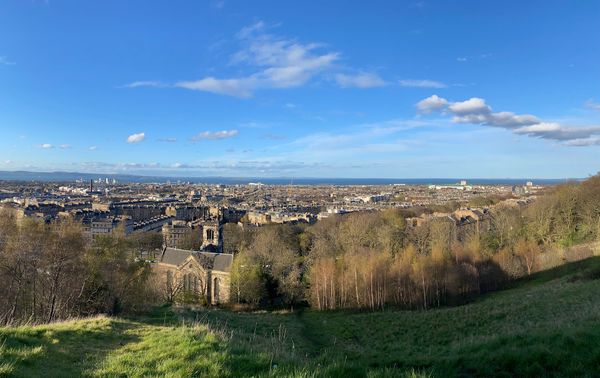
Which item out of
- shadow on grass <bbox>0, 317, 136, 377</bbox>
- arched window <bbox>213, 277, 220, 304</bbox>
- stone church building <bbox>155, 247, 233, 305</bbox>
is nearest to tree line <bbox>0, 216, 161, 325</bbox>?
shadow on grass <bbox>0, 317, 136, 377</bbox>

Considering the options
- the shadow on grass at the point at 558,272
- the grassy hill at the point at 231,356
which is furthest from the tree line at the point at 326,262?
the grassy hill at the point at 231,356

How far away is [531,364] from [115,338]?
9931mm

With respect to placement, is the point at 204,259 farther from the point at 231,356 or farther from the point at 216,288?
the point at 231,356

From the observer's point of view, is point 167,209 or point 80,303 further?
point 167,209

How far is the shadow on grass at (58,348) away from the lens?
695 cm

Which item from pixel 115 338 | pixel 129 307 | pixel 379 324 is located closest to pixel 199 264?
pixel 129 307

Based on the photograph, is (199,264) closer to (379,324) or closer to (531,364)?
(379,324)

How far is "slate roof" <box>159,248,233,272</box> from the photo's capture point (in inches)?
1794

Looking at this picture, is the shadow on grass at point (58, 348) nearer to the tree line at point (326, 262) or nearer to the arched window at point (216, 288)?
the tree line at point (326, 262)

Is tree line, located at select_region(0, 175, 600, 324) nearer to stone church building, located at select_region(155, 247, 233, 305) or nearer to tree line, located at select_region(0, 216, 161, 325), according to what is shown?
tree line, located at select_region(0, 216, 161, 325)

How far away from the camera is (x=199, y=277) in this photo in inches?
1805

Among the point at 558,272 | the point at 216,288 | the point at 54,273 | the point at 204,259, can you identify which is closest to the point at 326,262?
the point at 216,288

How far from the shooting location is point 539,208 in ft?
190

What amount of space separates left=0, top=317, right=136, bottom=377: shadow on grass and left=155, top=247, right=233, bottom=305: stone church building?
33.3 meters
